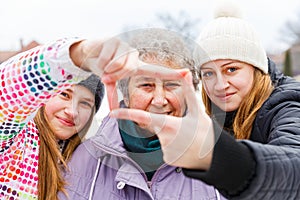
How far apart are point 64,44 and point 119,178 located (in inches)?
20.2

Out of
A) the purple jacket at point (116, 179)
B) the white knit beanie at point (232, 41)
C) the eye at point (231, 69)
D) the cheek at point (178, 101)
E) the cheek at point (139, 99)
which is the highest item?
the cheek at point (178, 101)

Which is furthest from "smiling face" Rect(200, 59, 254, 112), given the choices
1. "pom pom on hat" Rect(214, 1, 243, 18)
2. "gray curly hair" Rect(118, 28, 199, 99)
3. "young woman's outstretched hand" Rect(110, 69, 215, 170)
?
"young woman's outstretched hand" Rect(110, 69, 215, 170)

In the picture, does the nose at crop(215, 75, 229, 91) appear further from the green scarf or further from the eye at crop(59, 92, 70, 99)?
the eye at crop(59, 92, 70, 99)

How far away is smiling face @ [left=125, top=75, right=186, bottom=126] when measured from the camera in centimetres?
116

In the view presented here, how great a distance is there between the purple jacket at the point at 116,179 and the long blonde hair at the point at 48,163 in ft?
0.11

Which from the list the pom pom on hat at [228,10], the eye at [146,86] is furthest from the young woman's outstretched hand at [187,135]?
the pom pom on hat at [228,10]

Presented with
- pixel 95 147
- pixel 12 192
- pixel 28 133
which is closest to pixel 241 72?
pixel 95 147

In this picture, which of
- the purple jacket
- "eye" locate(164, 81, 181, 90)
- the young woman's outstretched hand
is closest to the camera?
the young woman's outstretched hand

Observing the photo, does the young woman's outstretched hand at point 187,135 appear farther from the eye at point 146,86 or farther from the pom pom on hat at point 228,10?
the pom pom on hat at point 228,10

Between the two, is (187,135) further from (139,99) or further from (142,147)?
(142,147)

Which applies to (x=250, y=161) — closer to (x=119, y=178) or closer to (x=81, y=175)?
(x=119, y=178)

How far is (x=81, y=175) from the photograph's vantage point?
169 centimetres

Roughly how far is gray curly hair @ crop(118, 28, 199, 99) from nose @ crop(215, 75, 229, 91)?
34 cm

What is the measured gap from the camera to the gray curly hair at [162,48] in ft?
3.92
